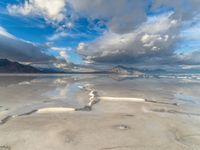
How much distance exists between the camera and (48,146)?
781 centimetres

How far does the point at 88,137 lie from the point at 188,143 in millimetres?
4251

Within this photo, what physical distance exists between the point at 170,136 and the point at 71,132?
4.59 meters

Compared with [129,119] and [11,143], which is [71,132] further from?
[129,119]

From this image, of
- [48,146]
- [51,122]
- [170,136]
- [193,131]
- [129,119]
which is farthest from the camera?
[129,119]

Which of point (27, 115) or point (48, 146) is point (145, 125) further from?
point (27, 115)

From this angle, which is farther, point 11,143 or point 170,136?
point 170,136

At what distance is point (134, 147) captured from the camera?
7.90 meters

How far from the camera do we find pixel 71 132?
30.9 ft

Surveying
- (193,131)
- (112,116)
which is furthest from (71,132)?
(193,131)

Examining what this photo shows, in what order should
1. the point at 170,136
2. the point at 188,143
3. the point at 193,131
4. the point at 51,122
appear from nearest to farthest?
the point at 188,143
the point at 170,136
the point at 193,131
the point at 51,122

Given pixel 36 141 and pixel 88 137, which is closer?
pixel 36 141

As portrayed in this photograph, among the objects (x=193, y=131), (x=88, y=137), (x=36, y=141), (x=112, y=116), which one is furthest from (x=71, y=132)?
(x=193, y=131)

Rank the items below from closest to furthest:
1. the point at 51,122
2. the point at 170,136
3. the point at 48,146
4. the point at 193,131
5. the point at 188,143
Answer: the point at 48,146 < the point at 188,143 < the point at 170,136 < the point at 193,131 < the point at 51,122

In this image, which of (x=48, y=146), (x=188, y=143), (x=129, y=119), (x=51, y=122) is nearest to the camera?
(x=48, y=146)
